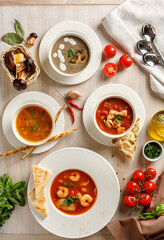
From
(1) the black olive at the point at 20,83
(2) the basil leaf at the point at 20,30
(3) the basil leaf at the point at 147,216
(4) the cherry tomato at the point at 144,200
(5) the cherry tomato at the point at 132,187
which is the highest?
(2) the basil leaf at the point at 20,30

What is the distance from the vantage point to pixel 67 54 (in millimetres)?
3127

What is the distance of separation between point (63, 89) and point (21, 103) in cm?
49

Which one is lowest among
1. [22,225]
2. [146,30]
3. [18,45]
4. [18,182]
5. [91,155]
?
[22,225]

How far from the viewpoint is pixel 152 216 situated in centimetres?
320

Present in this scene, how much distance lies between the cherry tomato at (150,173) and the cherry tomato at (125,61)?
3.85ft

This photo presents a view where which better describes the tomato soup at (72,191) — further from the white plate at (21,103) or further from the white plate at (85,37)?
the white plate at (85,37)

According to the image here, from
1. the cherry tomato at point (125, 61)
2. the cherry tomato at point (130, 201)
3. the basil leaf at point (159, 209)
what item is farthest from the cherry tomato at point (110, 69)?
the basil leaf at point (159, 209)

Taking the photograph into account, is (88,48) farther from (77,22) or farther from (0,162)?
(0,162)

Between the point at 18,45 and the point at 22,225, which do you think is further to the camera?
the point at 22,225

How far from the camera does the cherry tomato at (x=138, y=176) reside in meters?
3.26

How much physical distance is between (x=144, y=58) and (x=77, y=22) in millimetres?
836

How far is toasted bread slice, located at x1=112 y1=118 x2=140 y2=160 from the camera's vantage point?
3.15m

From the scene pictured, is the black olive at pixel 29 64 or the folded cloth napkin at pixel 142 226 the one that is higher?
the black olive at pixel 29 64

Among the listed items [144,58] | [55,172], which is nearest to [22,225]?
[55,172]
